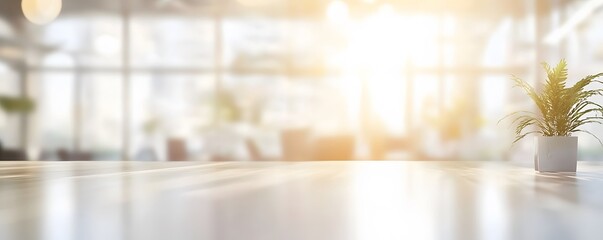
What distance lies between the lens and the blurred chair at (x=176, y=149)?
7.89 m

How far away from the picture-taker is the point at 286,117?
778 centimetres

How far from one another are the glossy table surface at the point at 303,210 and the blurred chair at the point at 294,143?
15.1 feet

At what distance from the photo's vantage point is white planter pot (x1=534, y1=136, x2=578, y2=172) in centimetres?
360

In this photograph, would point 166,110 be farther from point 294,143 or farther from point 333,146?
point 333,146

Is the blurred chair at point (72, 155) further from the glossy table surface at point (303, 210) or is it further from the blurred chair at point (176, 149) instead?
the glossy table surface at point (303, 210)

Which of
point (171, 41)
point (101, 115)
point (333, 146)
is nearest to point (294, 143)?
point (333, 146)

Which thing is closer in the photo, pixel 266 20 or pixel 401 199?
pixel 401 199

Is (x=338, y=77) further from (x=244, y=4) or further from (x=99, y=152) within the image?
(x=99, y=152)

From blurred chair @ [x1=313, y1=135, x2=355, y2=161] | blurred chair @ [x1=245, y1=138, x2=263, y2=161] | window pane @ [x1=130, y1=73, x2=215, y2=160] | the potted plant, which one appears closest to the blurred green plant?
window pane @ [x1=130, y1=73, x2=215, y2=160]

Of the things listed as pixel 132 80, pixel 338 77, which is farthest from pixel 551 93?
pixel 132 80

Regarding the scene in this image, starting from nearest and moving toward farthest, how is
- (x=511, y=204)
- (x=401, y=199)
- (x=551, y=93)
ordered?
(x=511, y=204)
(x=401, y=199)
(x=551, y=93)

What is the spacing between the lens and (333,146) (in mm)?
7746

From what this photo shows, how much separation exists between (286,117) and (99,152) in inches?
109

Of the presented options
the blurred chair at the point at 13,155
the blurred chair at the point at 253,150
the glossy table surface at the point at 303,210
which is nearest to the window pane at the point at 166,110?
the blurred chair at the point at 253,150
